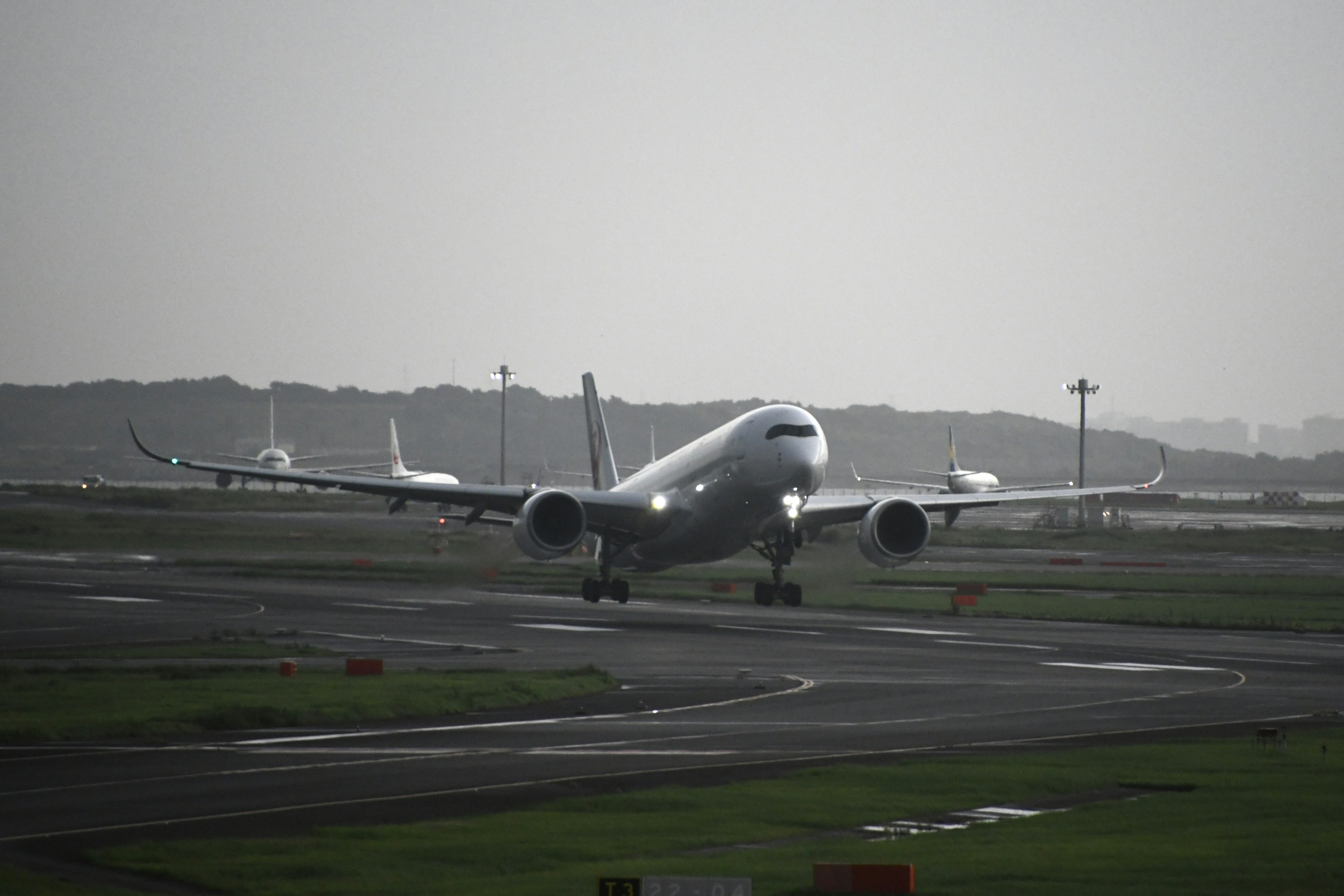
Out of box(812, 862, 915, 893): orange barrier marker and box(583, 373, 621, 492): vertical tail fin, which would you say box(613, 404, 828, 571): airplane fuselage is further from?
box(812, 862, 915, 893): orange barrier marker

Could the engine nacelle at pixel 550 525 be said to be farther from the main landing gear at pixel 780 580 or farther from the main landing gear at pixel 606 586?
the main landing gear at pixel 780 580

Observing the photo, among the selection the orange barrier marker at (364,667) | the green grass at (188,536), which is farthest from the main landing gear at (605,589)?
the orange barrier marker at (364,667)

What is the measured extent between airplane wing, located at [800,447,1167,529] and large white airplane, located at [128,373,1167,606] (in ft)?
0.23

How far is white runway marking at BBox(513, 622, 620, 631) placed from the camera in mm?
38875

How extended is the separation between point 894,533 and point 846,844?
30868 millimetres

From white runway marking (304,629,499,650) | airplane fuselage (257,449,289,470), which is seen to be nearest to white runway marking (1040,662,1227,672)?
white runway marking (304,629,499,650)

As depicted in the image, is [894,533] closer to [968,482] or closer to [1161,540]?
[1161,540]

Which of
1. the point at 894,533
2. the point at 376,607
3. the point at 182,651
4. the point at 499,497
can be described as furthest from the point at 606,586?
the point at 182,651

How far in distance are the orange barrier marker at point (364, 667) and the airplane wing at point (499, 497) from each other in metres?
16.8

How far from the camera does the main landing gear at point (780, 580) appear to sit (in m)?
44.4

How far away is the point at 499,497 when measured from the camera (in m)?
45.7

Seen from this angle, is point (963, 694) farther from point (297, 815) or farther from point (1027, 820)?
point (297, 815)

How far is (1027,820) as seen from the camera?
1468cm

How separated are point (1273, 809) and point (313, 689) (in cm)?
1517
